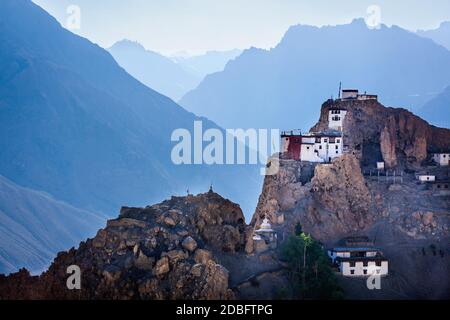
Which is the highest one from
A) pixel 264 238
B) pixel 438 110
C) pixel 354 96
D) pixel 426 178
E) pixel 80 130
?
pixel 80 130

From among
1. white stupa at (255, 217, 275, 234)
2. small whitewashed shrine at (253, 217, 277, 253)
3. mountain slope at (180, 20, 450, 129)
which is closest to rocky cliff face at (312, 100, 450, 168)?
white stupa at (255, 217, 275, 234)

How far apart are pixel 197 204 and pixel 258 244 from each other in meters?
4.00

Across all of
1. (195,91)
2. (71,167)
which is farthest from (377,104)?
(195,91)

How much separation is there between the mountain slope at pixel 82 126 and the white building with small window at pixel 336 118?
144 feet

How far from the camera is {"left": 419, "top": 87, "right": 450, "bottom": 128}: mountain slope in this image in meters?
81.9

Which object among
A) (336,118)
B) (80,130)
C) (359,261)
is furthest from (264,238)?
(80,130)

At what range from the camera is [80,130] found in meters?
114

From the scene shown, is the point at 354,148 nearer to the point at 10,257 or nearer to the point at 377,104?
the point at 377,104

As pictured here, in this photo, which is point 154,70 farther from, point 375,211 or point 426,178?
point 375,211

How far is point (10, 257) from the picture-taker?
246 feet

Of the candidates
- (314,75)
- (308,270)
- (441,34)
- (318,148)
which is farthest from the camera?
(314,75)

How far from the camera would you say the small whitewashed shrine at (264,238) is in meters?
46.4

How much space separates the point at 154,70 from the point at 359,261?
4648 inches

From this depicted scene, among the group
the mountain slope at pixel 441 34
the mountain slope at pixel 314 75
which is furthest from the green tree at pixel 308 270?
the mountain slope at pixel 441 34
